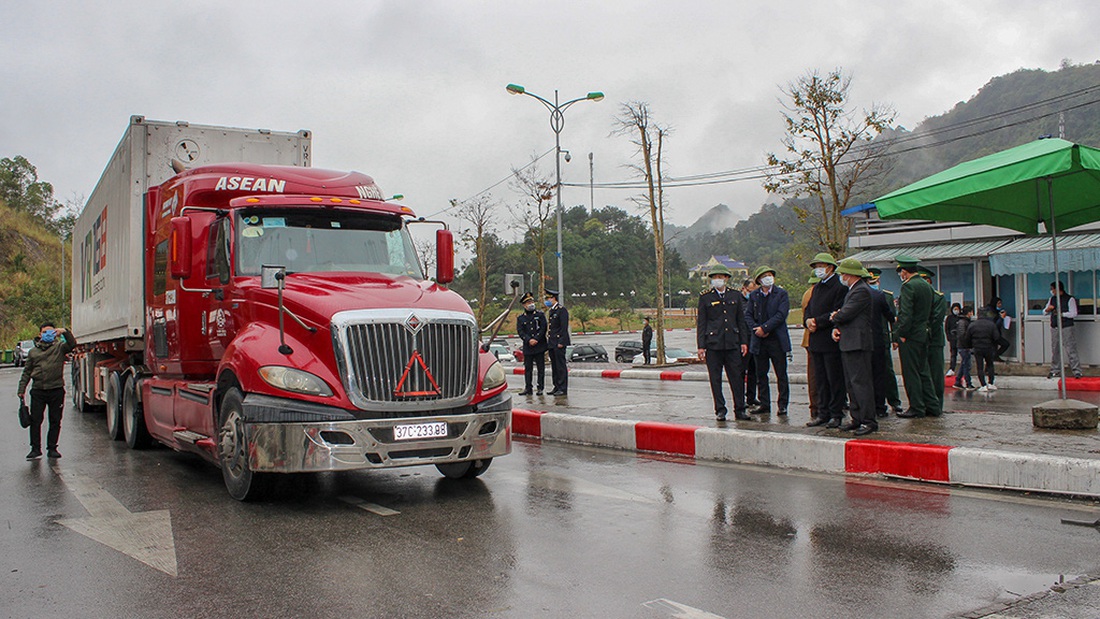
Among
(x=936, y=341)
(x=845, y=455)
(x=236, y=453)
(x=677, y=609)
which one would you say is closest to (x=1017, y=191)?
(x=936, y=341)

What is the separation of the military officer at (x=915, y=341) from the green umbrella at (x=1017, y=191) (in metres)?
0.99

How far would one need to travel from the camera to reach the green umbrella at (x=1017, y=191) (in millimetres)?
8766

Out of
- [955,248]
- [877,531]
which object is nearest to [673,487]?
[877,531]

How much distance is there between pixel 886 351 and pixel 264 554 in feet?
25.9

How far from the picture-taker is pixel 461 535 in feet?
20.4

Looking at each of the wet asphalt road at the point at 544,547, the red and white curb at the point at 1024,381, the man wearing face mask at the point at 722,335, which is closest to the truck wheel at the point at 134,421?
the wet asphalt road at the point at 544,547

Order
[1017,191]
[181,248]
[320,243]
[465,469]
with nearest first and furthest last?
[181,248] < [320,243] < [465,469] < [1017,191]

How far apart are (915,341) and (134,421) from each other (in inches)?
382

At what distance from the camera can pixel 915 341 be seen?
10.4m

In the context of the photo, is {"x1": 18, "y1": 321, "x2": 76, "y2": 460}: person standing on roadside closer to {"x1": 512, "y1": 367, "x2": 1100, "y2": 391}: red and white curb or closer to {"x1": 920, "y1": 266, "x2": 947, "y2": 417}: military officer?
{"x1": 920, "y1": 266, "x2": 947, "y2": 417}: military officer

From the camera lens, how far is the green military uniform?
409 inches

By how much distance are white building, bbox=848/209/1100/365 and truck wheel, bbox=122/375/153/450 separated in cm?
1494

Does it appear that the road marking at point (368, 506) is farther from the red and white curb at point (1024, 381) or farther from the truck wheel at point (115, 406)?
the red and white curb at point (1024, 381)

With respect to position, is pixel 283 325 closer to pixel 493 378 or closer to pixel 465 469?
pixel 493 378
